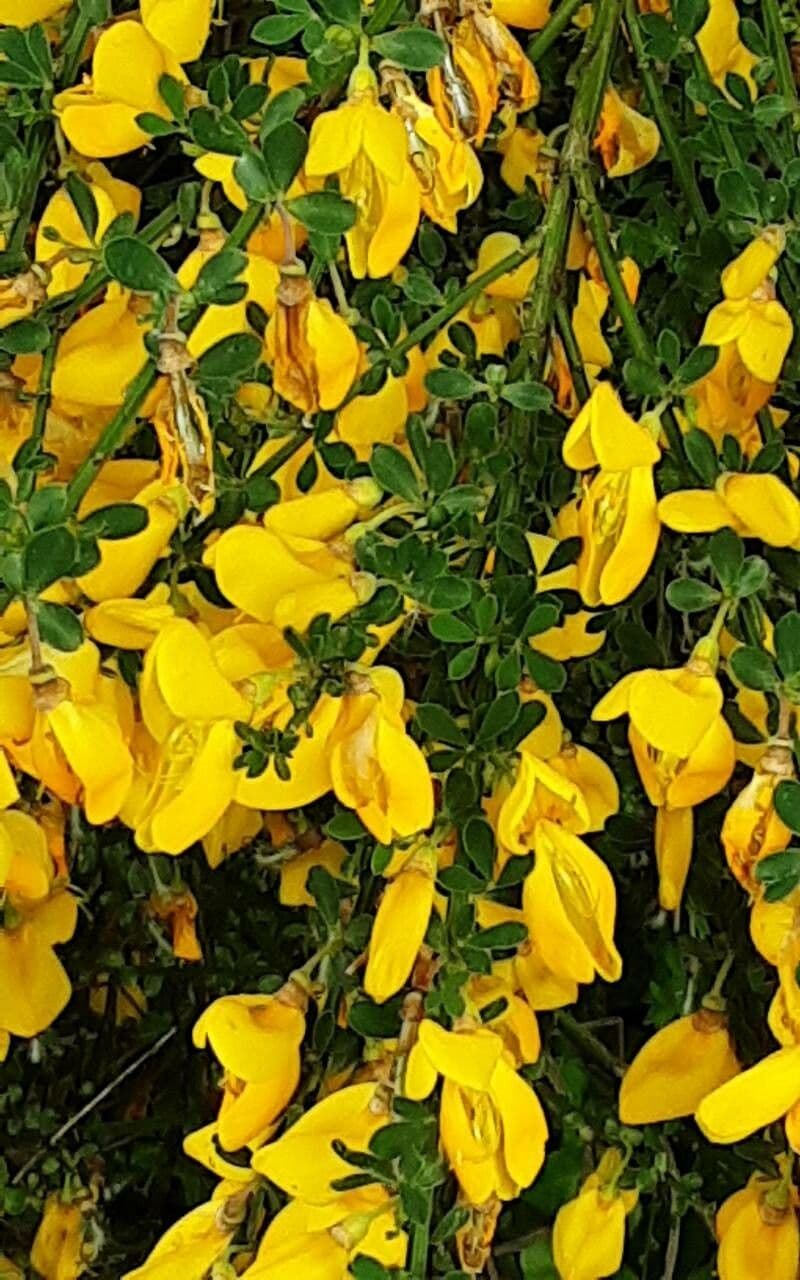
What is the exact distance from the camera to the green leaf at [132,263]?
54cm

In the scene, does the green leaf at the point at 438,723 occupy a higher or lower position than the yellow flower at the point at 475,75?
lower

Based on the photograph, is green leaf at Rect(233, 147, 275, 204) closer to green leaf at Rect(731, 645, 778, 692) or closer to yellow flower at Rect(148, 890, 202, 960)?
green leaf at Rect(731, 645, 778, 692)

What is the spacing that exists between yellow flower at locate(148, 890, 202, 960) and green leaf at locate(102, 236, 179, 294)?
0.32 metres

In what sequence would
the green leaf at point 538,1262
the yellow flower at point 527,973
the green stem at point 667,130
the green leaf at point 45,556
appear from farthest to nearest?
1. the green leaf at point 538,1262
2. the green stem at point 667,130
3. the yellow flower at point 527,973
4. the green leaf at point 45,556

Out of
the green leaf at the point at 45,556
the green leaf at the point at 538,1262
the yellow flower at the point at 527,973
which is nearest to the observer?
the green leaf at the point at 45,556

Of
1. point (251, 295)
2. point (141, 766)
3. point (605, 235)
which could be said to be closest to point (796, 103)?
point (605, 235)

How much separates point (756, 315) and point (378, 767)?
7.7 inches

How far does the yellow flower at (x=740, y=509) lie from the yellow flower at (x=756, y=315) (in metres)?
0.05

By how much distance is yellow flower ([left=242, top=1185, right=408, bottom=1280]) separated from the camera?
0.57m

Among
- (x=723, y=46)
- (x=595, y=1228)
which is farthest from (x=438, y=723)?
(x=723, y=46)

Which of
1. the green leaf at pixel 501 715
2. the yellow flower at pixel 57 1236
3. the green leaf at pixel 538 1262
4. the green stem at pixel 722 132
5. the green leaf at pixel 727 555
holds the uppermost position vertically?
the green stem at pixel 722 132

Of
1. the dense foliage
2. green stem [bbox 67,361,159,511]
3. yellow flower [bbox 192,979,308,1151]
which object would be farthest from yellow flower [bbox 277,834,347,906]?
green stem [bbox 67,361,159,511]

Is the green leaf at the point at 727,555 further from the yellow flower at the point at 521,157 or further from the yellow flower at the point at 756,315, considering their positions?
the yellow flower at the point at 521,157

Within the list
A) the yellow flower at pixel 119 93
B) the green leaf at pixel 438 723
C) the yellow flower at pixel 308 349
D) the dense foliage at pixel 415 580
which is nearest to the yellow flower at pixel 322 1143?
the dense foliage at pixel 415 580
